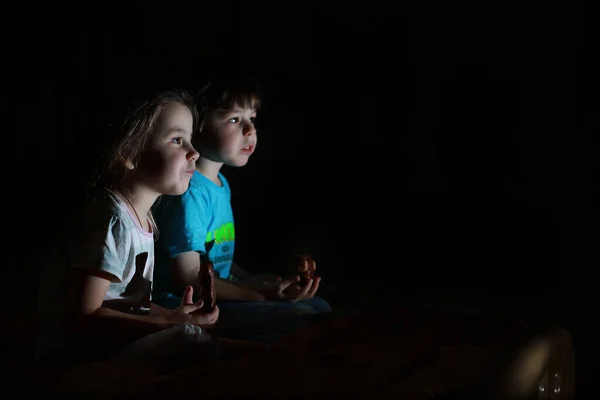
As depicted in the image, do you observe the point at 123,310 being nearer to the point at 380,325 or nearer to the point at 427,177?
the point at 380,325

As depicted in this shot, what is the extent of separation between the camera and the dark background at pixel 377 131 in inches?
61.8

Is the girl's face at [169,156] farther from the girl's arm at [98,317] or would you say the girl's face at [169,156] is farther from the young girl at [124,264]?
the girl's arm at [98,317]

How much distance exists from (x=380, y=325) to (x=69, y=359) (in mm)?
485

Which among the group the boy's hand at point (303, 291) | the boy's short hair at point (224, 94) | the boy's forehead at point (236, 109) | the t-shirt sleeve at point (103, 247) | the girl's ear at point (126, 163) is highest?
the boy's short hair at point (224, 94)

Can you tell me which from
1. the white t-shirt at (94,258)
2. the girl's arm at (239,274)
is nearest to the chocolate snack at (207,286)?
the white t-shirt at (94,258)

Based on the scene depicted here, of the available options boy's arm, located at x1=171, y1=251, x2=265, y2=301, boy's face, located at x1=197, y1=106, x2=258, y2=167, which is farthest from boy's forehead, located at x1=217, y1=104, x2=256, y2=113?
boy's arm, located at x1=171, y1=251, x2=265, y2=301

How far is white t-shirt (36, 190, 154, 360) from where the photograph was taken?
38.0 inches

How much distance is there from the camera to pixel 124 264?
1.01 metres

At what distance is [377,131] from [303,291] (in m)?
0.67

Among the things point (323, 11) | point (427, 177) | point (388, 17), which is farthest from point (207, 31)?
point (427, 177)

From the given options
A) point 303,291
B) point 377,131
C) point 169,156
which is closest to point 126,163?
point 169,156

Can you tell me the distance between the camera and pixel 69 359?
986 mm

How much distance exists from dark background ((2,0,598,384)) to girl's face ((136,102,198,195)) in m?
0.39

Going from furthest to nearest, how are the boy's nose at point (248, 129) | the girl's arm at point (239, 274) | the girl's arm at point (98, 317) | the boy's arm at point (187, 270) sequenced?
the girl's arm at point (239, 274), the boy's nose at point (248, 129), the boy's arm at point (187, 270), the girl's arm at point (98, 317)
